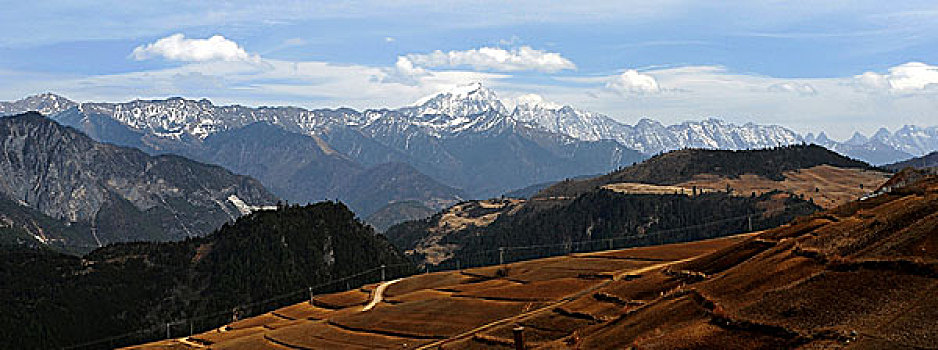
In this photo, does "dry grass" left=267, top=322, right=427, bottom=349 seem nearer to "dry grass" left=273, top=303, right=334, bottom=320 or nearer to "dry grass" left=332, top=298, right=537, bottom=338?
"dry grass" left=332, top=298, right=537, bottom=338

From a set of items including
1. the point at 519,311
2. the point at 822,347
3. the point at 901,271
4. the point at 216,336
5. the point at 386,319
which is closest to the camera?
the point at 822,347

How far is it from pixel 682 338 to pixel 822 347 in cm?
999

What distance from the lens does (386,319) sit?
128 metres

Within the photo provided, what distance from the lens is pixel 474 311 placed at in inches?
4609

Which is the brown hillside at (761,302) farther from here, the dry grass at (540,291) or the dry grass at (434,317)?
the dry grass at (540,291)

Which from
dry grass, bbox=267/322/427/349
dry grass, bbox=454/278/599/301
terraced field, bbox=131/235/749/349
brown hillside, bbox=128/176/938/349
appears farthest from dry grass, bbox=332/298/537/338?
dry grass, bbox=454/278/599/301

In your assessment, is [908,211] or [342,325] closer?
[908,211]

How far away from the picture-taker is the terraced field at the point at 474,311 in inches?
3580

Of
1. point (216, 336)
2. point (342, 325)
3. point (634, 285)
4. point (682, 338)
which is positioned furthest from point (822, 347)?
point (216, 336)

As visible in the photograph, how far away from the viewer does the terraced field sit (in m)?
90.9

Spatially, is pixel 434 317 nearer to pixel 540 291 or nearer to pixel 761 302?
pixel 540 291

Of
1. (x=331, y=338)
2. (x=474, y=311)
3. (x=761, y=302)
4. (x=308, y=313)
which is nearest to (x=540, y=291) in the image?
(x=474, y=311)

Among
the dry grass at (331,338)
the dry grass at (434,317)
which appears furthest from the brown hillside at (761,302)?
the dry grass at (331,338)

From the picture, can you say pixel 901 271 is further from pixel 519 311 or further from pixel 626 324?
pixel 519 311
